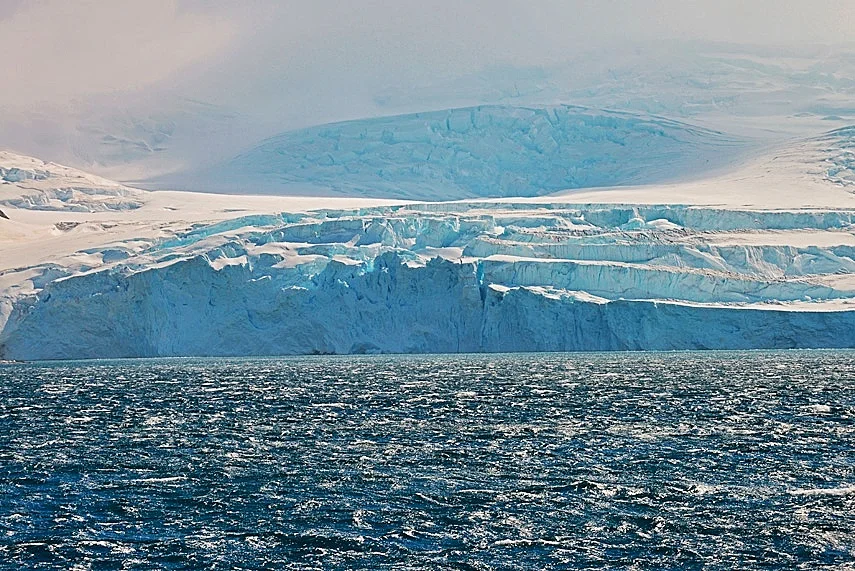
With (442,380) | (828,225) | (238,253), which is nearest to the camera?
(442,380)

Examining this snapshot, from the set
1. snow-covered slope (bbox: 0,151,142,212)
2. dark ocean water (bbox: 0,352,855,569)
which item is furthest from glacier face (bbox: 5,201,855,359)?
snow-covered slope (bbox: 0,151,142,212)

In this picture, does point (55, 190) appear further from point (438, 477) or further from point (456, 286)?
point (438, 477)

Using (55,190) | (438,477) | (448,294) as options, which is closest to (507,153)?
(55,190)

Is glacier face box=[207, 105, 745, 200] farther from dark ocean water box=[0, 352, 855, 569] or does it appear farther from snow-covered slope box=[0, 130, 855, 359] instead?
dark ocean water box=[0, 352, 855, 569]

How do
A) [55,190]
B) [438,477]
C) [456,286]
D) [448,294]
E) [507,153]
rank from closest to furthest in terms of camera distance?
[438,477] → [456,286] → [448,294] → [507,153] → [55,190]

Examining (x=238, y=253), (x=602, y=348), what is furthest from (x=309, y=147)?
(x=602, y=348)

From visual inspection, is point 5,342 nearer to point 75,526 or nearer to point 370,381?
point 370,381
